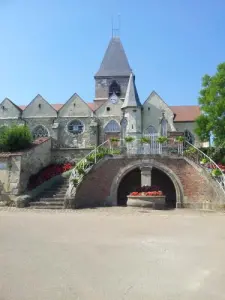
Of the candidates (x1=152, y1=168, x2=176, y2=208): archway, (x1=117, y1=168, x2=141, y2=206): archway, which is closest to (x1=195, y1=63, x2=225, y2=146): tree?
(x1=152, y1=168, x2=176, y2=208): archway

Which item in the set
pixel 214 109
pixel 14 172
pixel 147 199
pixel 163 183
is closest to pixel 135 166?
pixel 147 199

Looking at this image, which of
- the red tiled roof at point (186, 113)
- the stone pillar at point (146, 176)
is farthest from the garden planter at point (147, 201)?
the red tiled roof at point (186, 113)

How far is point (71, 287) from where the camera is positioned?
5090 millimetres

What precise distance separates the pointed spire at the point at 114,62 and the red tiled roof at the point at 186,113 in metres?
11.2

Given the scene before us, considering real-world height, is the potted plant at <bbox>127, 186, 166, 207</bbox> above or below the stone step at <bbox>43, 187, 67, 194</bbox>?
below

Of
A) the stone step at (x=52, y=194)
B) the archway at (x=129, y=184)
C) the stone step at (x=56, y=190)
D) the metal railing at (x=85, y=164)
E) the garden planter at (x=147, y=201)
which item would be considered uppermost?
the metal railing at (x=85, y=164)

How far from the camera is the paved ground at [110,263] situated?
195 inches

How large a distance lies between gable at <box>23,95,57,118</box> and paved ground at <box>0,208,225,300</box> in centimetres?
2524

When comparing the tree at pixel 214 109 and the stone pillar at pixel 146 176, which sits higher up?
the tree at pixel 214 109

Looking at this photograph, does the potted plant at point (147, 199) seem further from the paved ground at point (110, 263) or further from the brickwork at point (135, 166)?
the paved ground at point (110, 263)

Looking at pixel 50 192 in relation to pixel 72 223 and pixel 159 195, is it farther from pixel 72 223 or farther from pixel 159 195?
pixel 72 223

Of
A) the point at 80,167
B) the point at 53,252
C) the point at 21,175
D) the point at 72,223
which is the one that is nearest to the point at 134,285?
the point at 53,252

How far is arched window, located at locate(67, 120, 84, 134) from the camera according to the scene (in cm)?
3372

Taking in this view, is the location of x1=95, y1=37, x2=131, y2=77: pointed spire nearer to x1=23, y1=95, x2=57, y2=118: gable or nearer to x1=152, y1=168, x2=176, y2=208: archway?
x1=23, y1=95, x2=57, y2=118: gable
